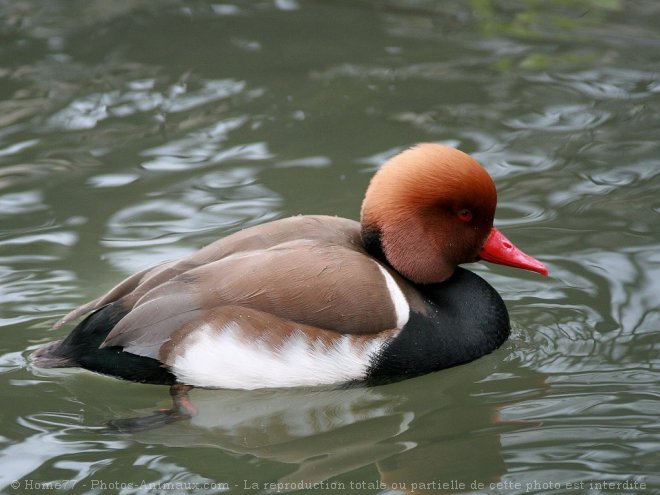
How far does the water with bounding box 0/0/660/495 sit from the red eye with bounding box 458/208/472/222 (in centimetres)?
71

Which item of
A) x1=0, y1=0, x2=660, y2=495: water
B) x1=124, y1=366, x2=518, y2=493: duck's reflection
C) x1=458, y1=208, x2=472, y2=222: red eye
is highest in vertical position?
x1=458, y1=208, x2=472, y2=222: red eye

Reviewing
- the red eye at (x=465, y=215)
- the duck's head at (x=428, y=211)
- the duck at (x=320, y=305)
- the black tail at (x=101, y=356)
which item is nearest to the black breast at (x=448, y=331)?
the duck at (x=320, y=305)

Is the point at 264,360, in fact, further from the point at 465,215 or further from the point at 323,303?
the point at 465,215

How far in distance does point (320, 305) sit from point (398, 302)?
39cm

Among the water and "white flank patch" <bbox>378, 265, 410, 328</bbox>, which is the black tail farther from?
"white flank patch" <bbox>378, 265, 410, 328</bbox>

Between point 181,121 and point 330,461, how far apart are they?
4160 millimetres

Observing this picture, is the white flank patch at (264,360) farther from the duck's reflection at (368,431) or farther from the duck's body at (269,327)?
the duck's reflection at (368,431)

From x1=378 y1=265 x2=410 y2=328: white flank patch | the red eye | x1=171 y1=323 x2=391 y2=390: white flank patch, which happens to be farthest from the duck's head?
x1=171 y1=323 x2=391 y2=390: white flank patch

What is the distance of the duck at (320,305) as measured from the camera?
5.01m

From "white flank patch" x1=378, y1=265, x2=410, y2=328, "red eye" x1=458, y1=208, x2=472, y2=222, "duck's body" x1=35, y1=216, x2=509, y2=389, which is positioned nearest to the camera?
"duck's body" x1=35, y1=216, x2=509, y2=389

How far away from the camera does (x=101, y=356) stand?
201 inches

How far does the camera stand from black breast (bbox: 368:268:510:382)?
203 inches

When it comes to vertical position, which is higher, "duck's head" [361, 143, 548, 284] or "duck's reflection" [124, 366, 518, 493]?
"duck's head" [361, 143, 548, 284]

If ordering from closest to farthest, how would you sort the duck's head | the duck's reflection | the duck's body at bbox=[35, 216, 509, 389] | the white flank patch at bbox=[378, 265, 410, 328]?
the duck's reflection
the duck's body at bbox=[35, 216, 509, 389]
the white flank patch at bbox=[378, 265, 410, 328]
the duck's head
